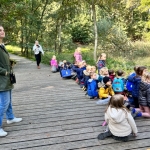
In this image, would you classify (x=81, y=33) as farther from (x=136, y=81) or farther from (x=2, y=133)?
(x=2, y=133)

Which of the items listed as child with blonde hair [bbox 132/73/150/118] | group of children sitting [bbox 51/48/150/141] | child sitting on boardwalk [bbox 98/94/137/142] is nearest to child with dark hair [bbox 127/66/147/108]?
group of children sitting [bbox 51/48/150/141]

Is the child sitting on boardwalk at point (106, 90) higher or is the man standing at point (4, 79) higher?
the man standing at point (4, 79)

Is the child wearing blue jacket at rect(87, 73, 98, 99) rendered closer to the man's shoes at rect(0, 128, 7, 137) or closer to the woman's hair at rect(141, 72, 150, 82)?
the woman's hair at rect(141, 72, 150, 82)

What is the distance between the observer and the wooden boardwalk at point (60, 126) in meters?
3.60

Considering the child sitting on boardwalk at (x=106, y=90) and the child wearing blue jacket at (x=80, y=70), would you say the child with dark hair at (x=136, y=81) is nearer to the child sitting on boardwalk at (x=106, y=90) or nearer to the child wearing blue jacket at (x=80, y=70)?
the child sitting on boardwalk at (x=106, y=90)

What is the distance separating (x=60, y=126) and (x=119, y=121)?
48.4 inches

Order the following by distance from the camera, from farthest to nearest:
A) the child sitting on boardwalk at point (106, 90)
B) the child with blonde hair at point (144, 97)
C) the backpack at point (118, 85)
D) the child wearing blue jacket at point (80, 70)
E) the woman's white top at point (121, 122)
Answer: the child wearing blue jacket at point (80, 70), the child sitting on boardwalk at point (106, 90), the backpack at point (118, 85), the child with blonde hair at point (144, 97), the woman's white top at point (121, 122)

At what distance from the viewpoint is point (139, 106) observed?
4.87m

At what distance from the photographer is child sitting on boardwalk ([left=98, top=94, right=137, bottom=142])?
3576 mm

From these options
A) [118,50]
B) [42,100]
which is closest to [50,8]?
[118,50]

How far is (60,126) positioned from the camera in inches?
171

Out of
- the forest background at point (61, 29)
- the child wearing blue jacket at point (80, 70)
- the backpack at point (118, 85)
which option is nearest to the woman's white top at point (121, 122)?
the backpack at point (118, 85)

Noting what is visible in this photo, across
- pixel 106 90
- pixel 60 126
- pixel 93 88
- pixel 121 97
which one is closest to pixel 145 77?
pixel 121 97

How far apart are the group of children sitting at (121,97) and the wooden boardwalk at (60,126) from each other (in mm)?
162
